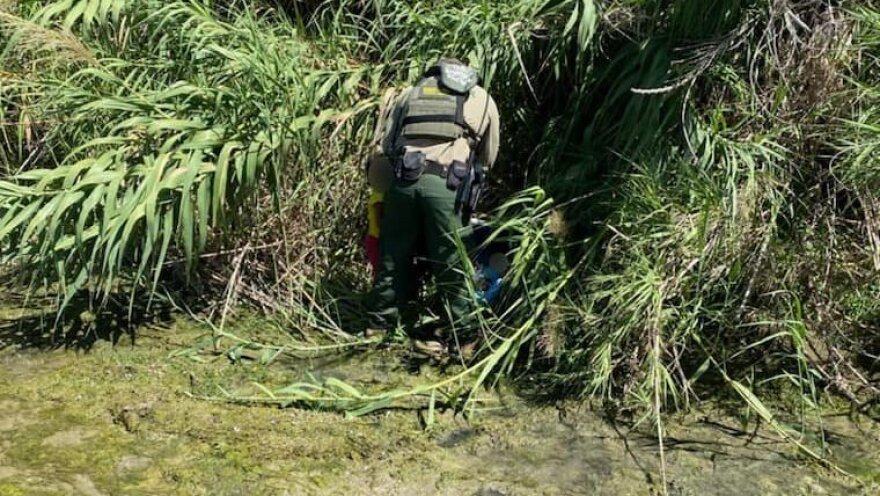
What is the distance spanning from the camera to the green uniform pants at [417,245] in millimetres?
4277

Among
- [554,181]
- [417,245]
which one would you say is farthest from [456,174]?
[554,181]

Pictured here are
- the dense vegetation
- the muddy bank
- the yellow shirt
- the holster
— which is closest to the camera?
the muddy bank

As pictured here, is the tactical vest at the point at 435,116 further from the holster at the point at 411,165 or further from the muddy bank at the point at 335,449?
the muddy bank at the point at 335,449

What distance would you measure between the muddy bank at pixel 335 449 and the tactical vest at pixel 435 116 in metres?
1.18

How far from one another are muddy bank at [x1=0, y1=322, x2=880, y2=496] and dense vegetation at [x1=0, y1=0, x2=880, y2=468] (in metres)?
0.17

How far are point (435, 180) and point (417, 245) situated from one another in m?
0.41

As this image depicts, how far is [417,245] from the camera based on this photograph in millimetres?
4547

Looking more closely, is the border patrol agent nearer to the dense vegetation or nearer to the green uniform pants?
the green uniform pants

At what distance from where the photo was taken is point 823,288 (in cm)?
409

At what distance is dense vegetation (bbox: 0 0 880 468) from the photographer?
401 cm

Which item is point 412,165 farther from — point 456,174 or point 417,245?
A: point 417,245

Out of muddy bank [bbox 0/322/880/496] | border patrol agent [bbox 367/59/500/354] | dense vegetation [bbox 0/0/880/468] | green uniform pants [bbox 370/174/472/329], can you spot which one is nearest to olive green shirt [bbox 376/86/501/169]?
border patrol agent [bbox 367/59/500/354]

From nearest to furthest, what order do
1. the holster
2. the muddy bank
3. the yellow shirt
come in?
the muddy bank < the holster < the yellow shirt

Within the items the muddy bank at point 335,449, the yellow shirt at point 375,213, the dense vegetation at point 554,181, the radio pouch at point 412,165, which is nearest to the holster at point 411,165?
the radio pouch at point 412,165
